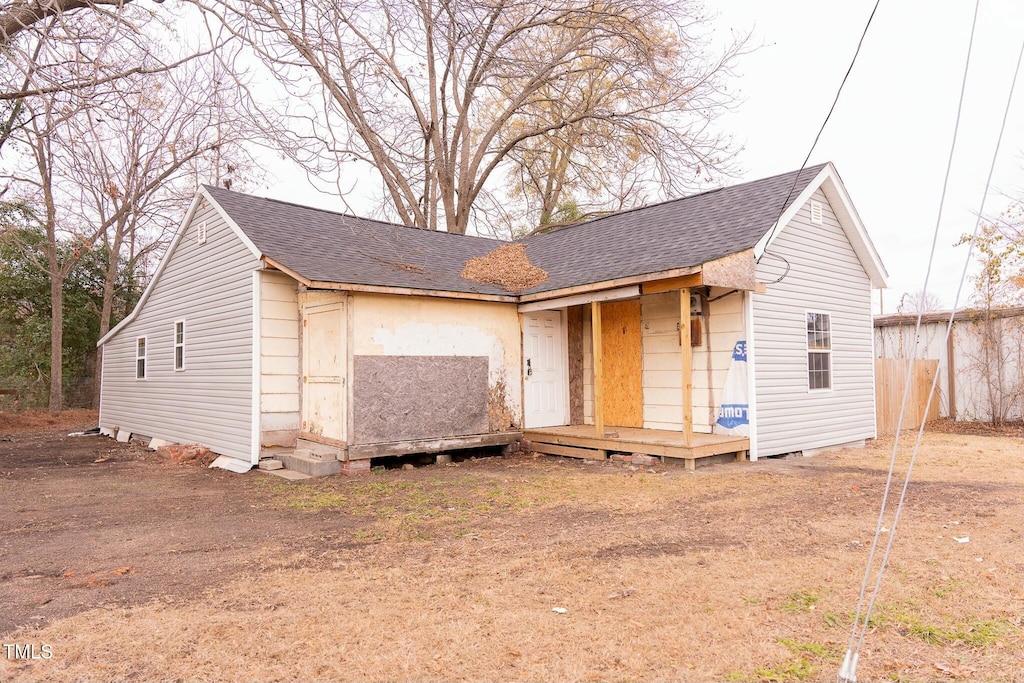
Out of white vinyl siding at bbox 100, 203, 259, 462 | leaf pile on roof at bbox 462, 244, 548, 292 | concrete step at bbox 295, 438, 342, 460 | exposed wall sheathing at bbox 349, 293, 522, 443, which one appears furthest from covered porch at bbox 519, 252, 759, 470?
white vinyl siding at bbox 100, 203, 259, 462

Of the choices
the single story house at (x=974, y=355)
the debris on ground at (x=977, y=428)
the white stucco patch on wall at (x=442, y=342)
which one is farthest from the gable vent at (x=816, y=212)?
the debris on ground at (x=977, y=428)

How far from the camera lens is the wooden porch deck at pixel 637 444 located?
353 inches

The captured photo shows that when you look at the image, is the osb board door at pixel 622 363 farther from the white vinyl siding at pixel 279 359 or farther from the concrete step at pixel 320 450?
the white vinyl siding at pixel 279 359

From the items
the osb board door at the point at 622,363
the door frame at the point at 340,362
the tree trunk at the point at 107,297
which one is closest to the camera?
the door frame at the point at 340,362

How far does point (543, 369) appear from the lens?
1166 cm

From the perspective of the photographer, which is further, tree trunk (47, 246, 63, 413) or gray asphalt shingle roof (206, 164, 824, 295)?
tree trunk (47, 246, 63, 413)

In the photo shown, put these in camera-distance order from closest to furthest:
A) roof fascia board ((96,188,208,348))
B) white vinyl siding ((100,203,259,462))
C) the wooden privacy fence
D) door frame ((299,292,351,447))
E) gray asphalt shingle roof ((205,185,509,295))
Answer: door frame ((299,292,351,447)) → gray asphalt shingle roof ((205,185,509,295)) → white vinyl siding ((100,203,259,462)) → roof fascia board ((96,188,208,348)) → the wooden privacy fence

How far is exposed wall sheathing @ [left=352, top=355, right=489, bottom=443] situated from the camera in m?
9.40

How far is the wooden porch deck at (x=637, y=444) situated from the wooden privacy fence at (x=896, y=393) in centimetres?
595

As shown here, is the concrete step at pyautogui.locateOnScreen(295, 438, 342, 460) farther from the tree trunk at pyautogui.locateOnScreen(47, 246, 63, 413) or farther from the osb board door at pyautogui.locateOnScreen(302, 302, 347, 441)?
the tree trunk at pyautogui.locateOnScreen(47, 246, 63, 413)

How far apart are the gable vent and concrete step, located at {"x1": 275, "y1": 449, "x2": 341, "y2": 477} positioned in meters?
8.57

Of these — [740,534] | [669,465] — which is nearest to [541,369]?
[669,465]

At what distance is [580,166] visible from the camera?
68.4 ft

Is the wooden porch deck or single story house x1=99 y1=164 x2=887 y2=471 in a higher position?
single story house x1=99 y1=164 x2=887 y2=471
